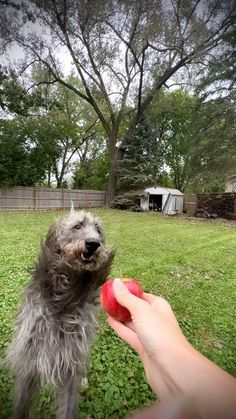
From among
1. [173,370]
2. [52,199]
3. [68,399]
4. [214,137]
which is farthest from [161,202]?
[173,370]

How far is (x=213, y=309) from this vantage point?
2.55 m

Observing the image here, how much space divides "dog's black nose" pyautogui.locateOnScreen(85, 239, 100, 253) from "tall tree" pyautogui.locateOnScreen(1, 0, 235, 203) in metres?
0.32

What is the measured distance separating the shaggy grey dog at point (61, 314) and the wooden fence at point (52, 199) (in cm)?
8

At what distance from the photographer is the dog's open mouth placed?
103 centimetres

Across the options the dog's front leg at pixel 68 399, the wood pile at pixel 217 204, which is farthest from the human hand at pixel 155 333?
the wood pile at pixel 217 204

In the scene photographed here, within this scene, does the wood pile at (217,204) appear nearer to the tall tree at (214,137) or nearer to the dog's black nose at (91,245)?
the tall tree at (214,137)

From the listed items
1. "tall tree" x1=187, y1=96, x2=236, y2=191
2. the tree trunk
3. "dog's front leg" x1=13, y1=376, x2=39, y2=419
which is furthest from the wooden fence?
"dog's front leg" x1=13, y1=376, x2=39, y2=419

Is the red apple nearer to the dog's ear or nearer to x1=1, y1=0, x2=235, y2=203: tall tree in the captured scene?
the dog's ear

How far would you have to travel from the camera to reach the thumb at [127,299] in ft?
2.25

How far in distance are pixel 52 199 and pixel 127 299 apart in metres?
0.67

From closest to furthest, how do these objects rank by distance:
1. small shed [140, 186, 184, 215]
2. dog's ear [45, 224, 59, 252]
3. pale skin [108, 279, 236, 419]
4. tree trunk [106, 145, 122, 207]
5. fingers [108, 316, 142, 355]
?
pale skin [108, 279, 236, 419]
fingers [108, 316, 142, 355]
dog's ear [45, 224, 59, 252]
tree trunk [106, 145, 122, 207]
small shed [140, 186, 184, 215]

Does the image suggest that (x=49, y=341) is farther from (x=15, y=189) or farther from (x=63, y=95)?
(x=63, y=95)

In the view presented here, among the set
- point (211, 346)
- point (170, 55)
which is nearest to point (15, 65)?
point (170, 55)

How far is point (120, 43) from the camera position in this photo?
4.38 ft
